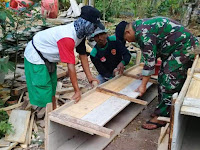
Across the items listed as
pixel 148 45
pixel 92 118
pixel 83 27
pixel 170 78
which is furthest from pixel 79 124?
pixel 170 78

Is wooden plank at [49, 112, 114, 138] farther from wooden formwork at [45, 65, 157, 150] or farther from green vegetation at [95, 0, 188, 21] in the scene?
green vegetation at [95, 0, 188, 21]

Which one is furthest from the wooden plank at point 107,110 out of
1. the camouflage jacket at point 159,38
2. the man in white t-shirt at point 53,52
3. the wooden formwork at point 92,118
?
the camouflage jacket at point 159,38

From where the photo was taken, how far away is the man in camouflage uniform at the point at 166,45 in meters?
3.33

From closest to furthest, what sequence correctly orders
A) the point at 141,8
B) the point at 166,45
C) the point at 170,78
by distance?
the point at 166,45 < the point at 170,78 < the point at 141,8

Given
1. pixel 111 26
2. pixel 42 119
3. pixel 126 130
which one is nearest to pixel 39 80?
pixel 42 119

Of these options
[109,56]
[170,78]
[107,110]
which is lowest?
[107,110]

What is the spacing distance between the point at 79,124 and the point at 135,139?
1.26 m

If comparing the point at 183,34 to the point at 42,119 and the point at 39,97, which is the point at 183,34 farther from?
the point at 42,119

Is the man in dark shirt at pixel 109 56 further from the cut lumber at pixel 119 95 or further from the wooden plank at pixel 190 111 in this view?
the wooden plank at pixel 190 111

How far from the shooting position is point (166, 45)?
346cm

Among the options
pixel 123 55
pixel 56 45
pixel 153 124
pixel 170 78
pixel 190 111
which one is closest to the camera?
pixel 190 111

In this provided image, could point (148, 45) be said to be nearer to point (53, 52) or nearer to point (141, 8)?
point (53, 52)

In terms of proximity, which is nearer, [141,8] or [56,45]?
[56,45]

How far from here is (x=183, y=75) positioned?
3.55 m
